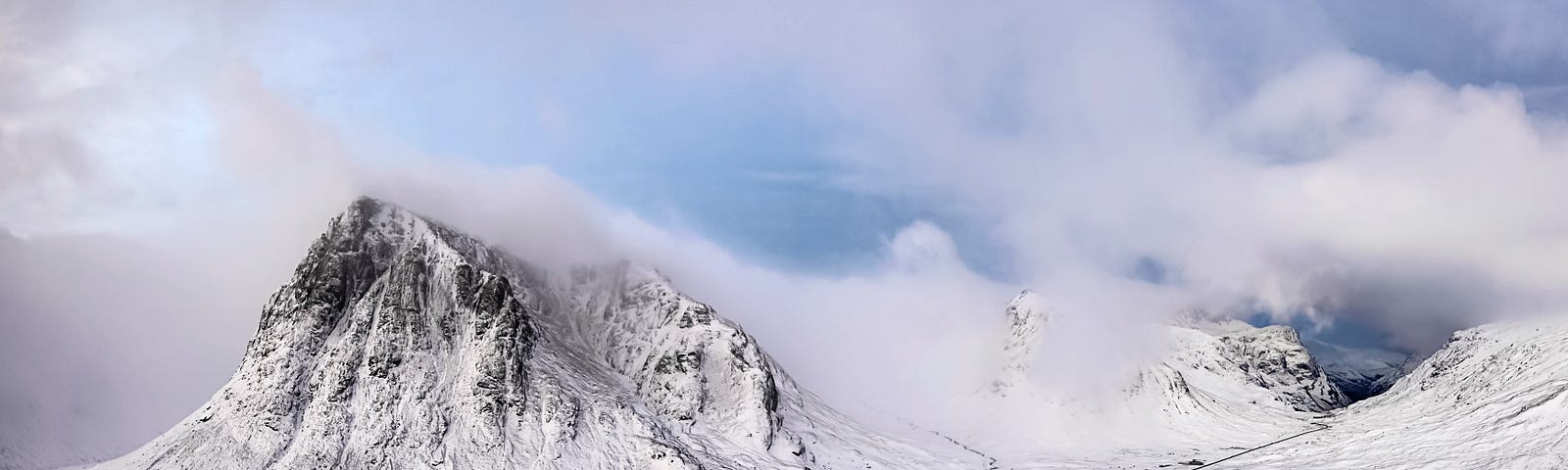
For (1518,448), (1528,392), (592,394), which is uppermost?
(1528,392)

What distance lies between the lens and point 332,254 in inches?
7510

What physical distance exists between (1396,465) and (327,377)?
18091cm

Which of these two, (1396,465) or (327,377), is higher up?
(1396,465)

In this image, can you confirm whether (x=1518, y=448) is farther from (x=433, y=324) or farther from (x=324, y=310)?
(x=324, y=310)

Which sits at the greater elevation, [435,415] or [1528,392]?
[1528,392]

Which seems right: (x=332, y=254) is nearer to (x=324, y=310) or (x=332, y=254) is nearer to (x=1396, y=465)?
(x=324, y=310)

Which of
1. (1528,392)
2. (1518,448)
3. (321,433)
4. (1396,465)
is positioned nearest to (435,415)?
(321,433)

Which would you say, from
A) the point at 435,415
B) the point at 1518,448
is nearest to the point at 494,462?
the point at 435,415

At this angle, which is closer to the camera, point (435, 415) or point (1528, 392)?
point (1528, 392)

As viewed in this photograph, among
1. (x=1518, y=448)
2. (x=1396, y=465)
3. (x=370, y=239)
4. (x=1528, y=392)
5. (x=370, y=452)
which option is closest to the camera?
(x=1518, y=448)

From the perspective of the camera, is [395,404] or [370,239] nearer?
[395,404]

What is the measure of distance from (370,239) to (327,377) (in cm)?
3539

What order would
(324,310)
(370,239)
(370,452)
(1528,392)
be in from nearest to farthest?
1. (1528,392)
2. (370,452)
3. (324,310)
4. (370,239)

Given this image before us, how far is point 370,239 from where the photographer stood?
19762cm
